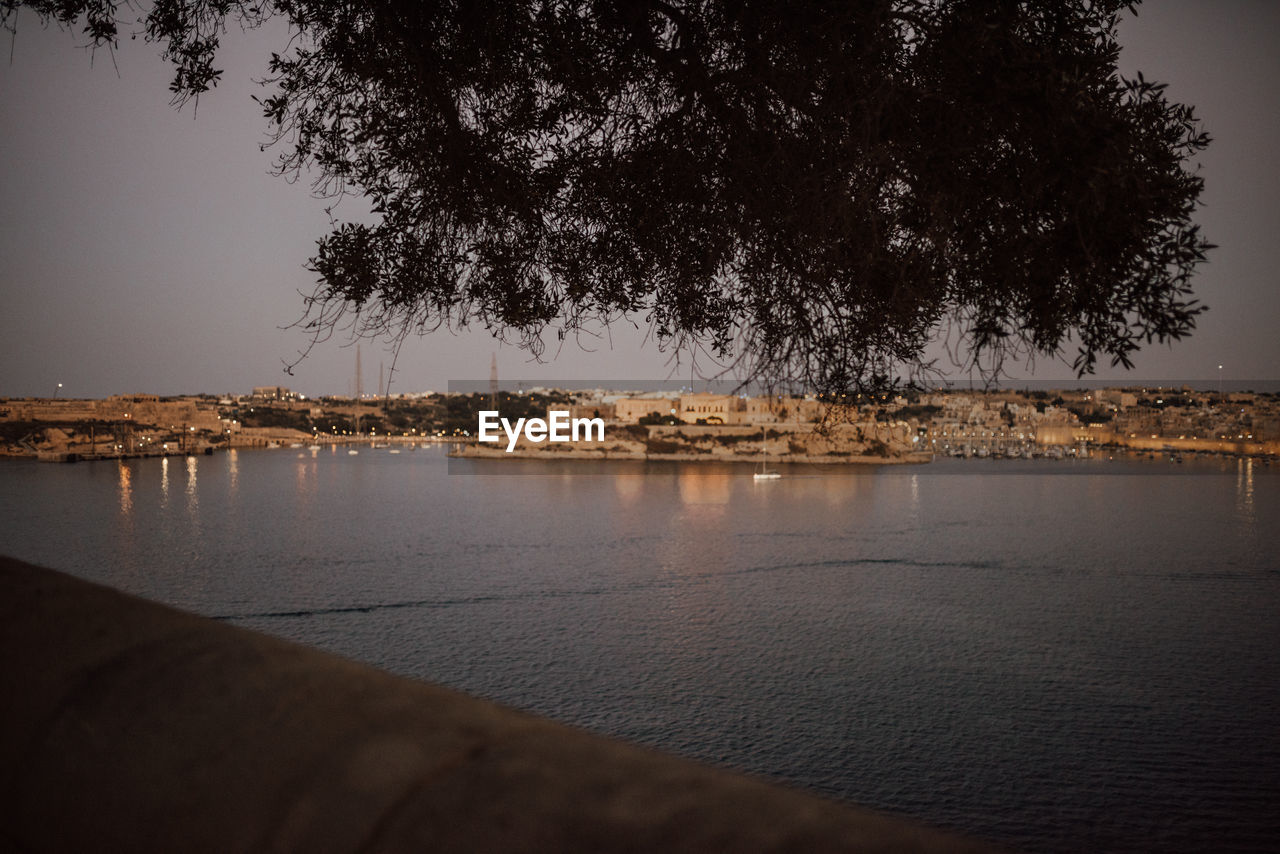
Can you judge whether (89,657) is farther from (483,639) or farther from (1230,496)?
(1230,496)

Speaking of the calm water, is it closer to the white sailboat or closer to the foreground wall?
the white sailboat

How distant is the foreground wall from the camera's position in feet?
1.83

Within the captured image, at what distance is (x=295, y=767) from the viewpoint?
700 millimetres

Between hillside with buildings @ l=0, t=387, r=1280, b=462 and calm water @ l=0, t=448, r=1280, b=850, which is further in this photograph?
hillside with buildings @ l=0, t=387, r=1280, b=462

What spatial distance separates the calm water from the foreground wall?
2369cm

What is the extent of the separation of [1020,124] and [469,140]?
226 centimetres

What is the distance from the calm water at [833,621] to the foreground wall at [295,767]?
23.7 m

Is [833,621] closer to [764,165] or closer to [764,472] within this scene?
[764,165]

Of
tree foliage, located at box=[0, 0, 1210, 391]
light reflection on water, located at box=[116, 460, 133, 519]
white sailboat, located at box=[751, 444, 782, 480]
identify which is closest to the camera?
tree foliage, located at box=[0, 0, 1210, 391]

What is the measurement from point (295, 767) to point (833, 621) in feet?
125

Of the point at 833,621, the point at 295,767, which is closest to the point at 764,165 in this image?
the point at 295,767

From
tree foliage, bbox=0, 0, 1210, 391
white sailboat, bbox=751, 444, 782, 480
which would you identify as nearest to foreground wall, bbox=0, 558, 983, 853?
tree foliage, bbox=0, 0, 1210, 391

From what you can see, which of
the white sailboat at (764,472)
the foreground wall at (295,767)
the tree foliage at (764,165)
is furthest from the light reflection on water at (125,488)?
the foreground wall at (295,767)

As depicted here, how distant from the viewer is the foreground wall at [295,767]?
0.56 meters
